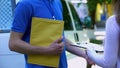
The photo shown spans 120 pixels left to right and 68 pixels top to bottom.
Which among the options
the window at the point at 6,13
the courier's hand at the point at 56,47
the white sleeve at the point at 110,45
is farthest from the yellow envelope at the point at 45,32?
the window at the point at 6,13

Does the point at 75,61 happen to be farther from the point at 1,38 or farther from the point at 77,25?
the point at 1,38

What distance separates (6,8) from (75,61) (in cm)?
414

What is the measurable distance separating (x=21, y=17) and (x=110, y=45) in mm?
620

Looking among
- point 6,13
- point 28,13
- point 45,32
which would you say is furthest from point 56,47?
point 6,13

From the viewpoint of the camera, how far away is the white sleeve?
247 centimetres

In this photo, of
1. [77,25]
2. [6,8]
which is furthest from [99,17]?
[6,8]

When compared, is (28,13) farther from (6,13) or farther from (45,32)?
(6,13)

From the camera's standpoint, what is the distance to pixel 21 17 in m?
2.62

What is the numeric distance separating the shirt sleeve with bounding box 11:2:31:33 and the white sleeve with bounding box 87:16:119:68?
0.55 metres

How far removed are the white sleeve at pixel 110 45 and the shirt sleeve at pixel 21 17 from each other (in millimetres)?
548

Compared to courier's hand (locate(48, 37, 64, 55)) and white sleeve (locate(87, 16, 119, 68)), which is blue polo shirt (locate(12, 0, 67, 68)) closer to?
courier's hand (locate(48, 37, 64, 55))

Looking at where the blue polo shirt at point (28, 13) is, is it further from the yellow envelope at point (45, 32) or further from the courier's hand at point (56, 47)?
the courier's hand at point (56, 47)

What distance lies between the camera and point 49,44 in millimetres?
2656

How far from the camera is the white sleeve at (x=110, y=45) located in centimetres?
247
